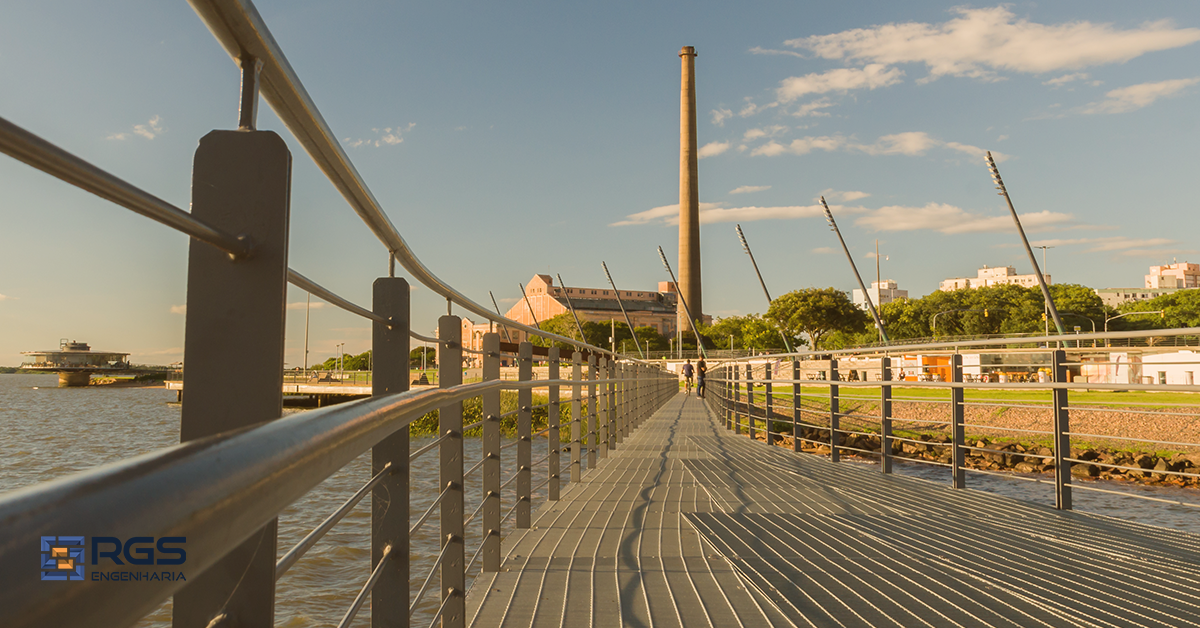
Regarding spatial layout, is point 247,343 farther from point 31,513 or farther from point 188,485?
point 31,513

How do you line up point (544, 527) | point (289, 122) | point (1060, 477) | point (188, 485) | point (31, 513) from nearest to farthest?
point (31, 513)
point (188, 485)
point (289, 122)
point (544, 527)
point (1060, 477)

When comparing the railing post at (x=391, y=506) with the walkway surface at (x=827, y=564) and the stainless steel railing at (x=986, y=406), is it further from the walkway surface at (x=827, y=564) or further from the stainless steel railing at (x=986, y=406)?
the stainless steel railing at (x=986, y=406)

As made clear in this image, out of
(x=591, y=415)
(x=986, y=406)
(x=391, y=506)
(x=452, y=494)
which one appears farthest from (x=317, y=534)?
(x=986, y=406)

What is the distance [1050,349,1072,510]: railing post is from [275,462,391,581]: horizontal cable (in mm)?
4978

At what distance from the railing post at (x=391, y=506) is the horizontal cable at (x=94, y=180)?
1069 mm

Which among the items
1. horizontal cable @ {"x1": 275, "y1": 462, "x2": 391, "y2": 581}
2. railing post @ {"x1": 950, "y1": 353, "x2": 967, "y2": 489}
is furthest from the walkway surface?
horizontal cable @ {"x1": 275, "y1": 462, "x2": 391, "y2": 581}

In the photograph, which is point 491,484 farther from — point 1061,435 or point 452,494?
point 1061,435

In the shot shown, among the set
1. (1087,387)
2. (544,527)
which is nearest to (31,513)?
(544,527)

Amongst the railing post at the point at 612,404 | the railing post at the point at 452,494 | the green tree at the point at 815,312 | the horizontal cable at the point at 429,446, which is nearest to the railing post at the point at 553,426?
the railing post at the point at 452,494

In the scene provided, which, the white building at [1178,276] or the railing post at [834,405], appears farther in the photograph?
the white building at [1178,276]

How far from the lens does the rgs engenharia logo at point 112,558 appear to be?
367 millimetres

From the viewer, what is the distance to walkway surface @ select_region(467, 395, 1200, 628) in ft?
9.75

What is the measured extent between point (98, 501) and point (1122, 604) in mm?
3781

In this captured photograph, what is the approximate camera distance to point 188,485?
495mm
